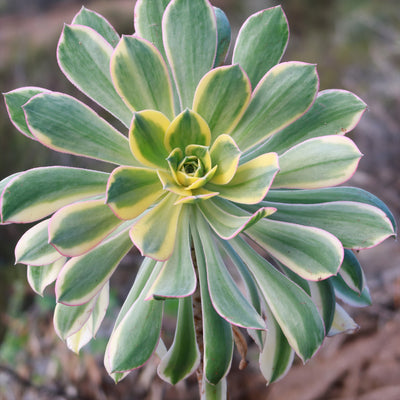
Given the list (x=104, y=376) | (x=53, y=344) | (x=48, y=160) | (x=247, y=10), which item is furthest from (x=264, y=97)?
(x=247, y=10)

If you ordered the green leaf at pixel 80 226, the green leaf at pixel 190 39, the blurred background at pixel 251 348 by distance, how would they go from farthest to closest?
the blurred background at pixel 251 348, the green leaf at pixel 190 39, the green leaf at pixel 80 226

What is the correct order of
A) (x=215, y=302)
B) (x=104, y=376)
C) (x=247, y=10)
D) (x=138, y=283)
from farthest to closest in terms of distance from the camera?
(x=247, y=10) → (x=104, y=376) → (x=138, y=283) → (x=215, y=302)

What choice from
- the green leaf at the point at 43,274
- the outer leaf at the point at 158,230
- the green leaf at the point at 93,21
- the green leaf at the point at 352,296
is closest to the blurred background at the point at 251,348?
the green leaf at the point at 43,274

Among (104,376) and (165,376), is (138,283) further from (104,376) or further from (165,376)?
(104,376)

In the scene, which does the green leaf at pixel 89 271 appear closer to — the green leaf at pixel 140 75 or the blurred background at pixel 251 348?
the green leaf at pixel 140 75

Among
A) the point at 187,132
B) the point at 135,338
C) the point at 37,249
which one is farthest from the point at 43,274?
the point at 187,132

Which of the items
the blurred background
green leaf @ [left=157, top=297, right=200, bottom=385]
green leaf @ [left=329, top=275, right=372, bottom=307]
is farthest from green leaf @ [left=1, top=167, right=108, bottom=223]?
the blurred background
